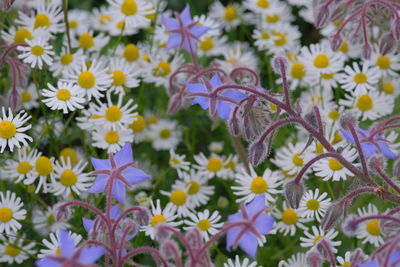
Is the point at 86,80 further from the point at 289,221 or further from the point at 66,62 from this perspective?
the point at 289,221

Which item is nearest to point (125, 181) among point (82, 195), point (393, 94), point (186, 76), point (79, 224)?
point (79, 224)

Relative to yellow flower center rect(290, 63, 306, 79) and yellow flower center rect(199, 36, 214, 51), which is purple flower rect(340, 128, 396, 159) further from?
yellow flower center rect(199, 36, 214, 51)

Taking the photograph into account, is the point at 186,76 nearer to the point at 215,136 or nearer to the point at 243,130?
the point at 215,136

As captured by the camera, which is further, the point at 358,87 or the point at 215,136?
the point at 215,136

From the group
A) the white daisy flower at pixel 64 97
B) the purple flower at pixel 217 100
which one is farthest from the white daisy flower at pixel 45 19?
the purple flower at pixel 217 100

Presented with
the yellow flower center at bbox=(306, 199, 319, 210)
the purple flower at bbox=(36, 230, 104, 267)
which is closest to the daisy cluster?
the yellow flower center at bbox=(306, 199, 319, 210)

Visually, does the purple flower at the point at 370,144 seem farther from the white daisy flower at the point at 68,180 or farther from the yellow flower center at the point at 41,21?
the yellow flower center at the point at 41,21
